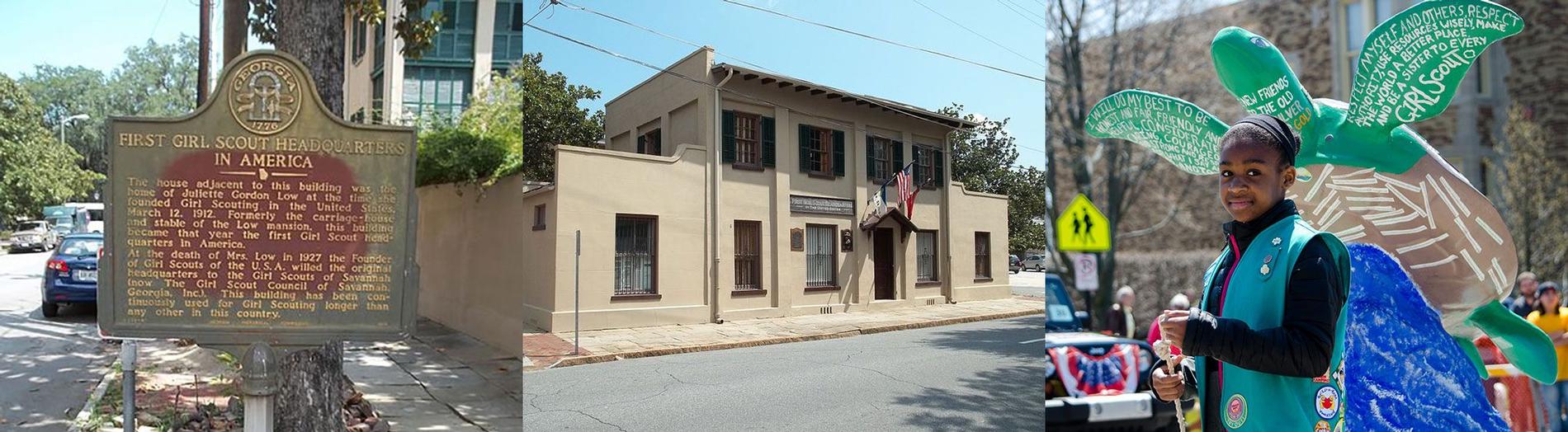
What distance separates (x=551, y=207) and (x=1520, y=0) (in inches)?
101

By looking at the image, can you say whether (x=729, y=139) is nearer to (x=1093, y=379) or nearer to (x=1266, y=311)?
(x=1093, y=379)

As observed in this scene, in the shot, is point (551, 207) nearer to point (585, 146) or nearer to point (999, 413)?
point (585, 146)

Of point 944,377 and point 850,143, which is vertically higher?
point 850,143

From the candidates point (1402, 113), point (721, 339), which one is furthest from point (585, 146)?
point (1402, 113)

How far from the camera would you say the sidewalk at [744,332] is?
7.76 feet

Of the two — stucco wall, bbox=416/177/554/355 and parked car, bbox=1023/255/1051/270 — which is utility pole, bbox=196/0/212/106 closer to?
stucco wall, bbox=416/177/554/355

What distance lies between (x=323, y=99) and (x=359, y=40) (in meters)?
2.30

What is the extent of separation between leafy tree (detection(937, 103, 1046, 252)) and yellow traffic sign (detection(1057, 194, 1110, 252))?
111 millimetres

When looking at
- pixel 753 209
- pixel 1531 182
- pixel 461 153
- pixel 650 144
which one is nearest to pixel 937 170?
pixel 753 209

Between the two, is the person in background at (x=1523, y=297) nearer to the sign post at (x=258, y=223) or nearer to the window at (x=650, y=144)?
the window at (x=650, y=144)

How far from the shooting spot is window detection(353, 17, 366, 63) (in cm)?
679

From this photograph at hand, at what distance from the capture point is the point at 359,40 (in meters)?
6.99

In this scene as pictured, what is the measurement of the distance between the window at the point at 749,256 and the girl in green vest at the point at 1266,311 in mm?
1007

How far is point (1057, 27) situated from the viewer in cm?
252
